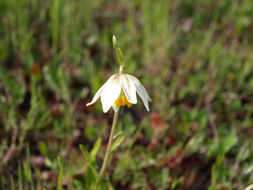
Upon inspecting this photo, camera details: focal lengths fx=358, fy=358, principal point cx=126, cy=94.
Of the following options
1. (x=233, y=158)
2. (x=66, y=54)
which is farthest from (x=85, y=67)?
(x=233, y=158)

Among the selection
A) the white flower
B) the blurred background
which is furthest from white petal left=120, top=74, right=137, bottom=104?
the blurred background

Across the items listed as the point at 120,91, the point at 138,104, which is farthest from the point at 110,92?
the point at 138,104

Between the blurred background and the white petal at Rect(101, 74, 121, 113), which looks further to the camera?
the blurred background

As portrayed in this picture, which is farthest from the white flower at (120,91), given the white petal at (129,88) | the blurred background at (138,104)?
the blurred background at (138,104)

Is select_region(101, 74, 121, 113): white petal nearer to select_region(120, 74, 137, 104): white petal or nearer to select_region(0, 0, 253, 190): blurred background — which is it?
select_region(120, 74, 137, 104): white petal

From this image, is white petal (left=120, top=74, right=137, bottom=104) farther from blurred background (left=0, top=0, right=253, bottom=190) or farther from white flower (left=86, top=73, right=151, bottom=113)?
blurred background (left=0, top=0, right=253, bottom=190)

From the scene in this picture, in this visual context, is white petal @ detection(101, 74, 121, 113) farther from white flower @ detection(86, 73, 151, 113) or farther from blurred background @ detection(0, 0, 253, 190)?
blurred background @ detection(0, 0, 253, 190)

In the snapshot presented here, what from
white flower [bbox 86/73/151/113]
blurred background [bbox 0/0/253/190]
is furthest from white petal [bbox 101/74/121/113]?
blurred background [bbox 0/0/253/190]
